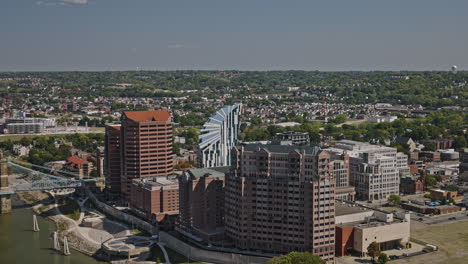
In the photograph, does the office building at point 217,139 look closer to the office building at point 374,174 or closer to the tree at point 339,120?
the office building at point 374,174

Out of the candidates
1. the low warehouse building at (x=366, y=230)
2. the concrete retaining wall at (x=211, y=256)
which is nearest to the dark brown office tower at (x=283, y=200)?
the concrete retaining wall at (x=211, y=256)

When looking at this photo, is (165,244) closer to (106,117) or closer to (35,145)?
(35,145)

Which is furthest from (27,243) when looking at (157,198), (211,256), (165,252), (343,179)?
(343,179)

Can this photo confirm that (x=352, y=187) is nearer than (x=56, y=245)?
No

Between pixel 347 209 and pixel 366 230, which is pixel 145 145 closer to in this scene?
pixel 347 209

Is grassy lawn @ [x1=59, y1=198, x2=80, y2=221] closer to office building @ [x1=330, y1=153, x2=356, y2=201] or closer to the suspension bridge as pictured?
the suspension bridge

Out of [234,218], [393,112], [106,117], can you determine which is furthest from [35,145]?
[393,112]

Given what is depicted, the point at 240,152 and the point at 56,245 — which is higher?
the point at 240,152
